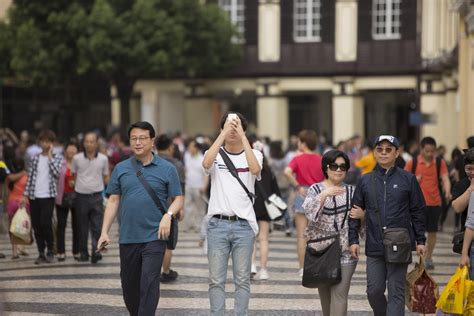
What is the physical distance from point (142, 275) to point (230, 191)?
1.03 m

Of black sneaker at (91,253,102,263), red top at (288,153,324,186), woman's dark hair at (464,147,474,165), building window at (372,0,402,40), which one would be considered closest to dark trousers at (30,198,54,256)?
black sneaker at (91,253,102,263)

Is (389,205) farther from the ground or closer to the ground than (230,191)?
closer to the ground

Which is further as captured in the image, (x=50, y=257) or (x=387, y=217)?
(x=50, y=257)

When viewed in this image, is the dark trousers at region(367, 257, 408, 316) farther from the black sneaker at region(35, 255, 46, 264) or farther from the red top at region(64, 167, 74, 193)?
the black sneaker at region(35, 255, 46, 264)

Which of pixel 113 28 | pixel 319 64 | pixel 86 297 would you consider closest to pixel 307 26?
pixel 319 64

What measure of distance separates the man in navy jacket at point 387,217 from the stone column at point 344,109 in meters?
31.9

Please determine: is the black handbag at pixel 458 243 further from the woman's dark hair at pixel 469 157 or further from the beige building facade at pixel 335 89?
the beige building facade at pixel 335 89

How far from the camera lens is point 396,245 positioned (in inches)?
351

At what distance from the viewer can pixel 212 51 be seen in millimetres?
39062

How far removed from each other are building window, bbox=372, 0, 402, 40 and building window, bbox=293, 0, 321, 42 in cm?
212

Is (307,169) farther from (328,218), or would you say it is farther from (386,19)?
(386,19)

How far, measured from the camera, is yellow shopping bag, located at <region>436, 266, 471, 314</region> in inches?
344

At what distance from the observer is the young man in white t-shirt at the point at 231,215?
9.04m

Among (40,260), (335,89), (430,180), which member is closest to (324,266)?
(430,180)
